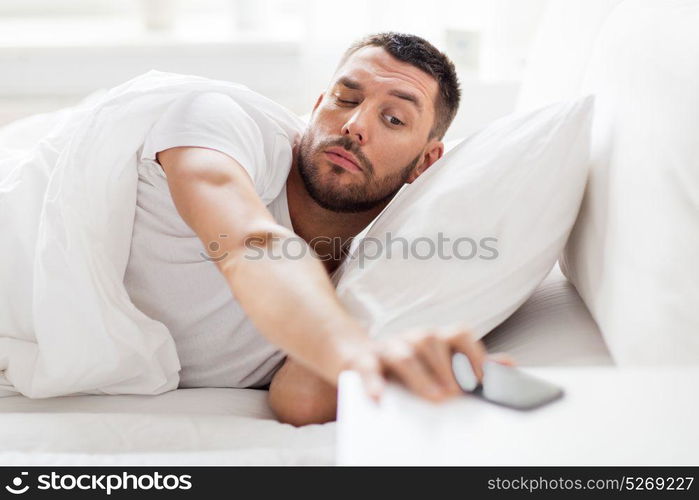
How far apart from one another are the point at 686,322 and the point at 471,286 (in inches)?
9.9

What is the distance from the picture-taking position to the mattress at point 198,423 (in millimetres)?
856

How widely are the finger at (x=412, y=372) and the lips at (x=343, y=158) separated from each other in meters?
0.72

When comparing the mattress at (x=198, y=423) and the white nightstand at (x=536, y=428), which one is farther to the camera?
the mattress at (x=198, y=423)

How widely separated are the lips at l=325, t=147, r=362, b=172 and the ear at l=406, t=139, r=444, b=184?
149 mm

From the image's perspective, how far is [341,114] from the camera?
133cm

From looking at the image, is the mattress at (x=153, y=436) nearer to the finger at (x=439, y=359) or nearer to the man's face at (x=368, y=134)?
the finger at (x=439, y=359)

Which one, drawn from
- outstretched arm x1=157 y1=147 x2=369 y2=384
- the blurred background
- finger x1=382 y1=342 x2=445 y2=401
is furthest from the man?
the blurred background

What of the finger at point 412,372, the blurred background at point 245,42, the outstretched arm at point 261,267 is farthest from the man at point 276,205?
the blurred background at point 245,42

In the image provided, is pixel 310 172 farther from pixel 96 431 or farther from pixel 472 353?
pixel 472 353

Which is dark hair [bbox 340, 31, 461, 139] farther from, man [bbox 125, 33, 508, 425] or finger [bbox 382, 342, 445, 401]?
finger [bbox 382, 342, 445, 401]

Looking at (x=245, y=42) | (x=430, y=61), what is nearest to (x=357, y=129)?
(x=430, y=61)

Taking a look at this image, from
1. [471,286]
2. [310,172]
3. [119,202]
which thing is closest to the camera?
[471,286]
